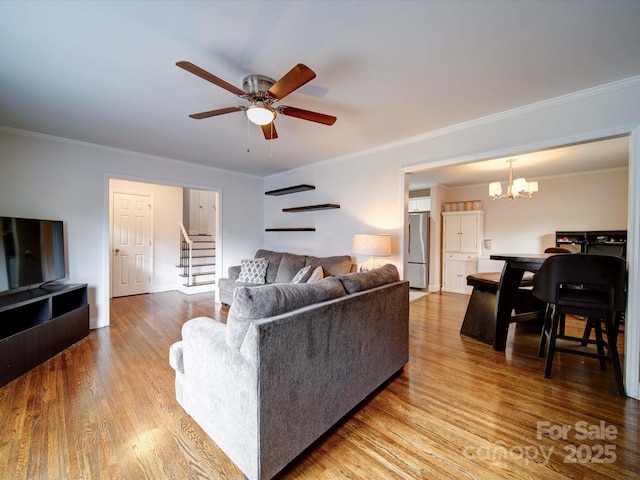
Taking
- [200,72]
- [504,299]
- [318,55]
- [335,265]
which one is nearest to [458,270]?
[504,299]

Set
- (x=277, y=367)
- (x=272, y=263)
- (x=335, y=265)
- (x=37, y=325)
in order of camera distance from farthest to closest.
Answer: (x=272, y=263), (x=335, y=265), (x=37, y=325), (x=277, y=367)

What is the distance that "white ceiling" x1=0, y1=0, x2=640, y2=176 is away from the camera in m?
1.42

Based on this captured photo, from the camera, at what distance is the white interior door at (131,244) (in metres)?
5.15

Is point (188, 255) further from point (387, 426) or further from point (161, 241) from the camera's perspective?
point (387, 426)

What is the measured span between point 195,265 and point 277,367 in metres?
5.22

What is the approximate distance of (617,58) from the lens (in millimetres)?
1795

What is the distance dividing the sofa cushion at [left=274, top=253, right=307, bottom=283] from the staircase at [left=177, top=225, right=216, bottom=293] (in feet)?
7.20

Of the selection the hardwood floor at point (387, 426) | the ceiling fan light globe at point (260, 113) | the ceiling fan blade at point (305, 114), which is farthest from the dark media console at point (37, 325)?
the ceiling fan blade at point (305, 114)

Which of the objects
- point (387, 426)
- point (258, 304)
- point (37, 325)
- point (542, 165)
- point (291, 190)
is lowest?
point (387, 426)

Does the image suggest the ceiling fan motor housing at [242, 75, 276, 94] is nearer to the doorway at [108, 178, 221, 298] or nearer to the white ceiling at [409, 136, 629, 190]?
the white ceiling at [409, 136, 629, 190]

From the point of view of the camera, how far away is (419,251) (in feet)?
19.3

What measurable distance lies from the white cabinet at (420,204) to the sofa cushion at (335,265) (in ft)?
11.1

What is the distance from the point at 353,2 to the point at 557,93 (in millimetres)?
2058

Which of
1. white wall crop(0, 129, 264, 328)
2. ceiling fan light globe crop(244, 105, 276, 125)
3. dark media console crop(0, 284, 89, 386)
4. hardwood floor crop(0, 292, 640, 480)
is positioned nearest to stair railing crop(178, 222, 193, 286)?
white wall crop(0, 129, 264, 328)
